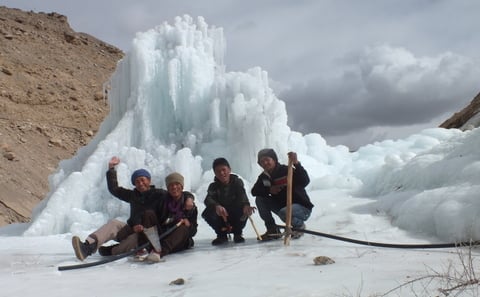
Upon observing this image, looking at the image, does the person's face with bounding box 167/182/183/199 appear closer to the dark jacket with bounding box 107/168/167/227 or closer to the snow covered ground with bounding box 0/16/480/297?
the dark jacket with bounding box 107/168/167/227

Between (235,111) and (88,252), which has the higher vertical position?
(235,111)

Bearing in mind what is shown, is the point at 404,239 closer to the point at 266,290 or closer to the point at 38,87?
the point at 266,290

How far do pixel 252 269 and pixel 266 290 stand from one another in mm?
687

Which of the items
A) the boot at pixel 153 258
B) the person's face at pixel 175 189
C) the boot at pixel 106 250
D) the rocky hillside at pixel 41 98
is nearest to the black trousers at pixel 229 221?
the person's face at pixel 175 189

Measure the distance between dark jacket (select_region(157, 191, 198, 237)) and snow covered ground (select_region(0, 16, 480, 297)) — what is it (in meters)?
0.34

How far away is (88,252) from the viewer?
459 cm

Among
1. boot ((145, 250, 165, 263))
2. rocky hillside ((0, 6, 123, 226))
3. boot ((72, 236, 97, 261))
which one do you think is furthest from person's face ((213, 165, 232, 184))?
rocky hillside ((0, 6, 123, 226))

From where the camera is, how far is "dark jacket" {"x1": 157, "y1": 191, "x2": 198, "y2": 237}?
Result: 480 centimetres

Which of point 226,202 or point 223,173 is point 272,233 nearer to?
point 226,202

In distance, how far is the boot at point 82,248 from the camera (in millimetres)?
4477

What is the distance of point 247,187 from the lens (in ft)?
25.7

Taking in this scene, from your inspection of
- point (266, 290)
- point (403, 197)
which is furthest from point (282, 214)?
point (266, 290)

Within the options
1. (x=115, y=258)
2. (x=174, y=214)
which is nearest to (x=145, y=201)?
(x=174, y=214)

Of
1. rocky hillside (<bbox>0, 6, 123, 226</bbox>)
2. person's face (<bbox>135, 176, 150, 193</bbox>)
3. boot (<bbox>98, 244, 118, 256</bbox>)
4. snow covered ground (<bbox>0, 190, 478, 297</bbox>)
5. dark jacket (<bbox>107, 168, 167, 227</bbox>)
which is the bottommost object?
snow covered ground (<bbox>0, 190, 478, 297</bbox>)
